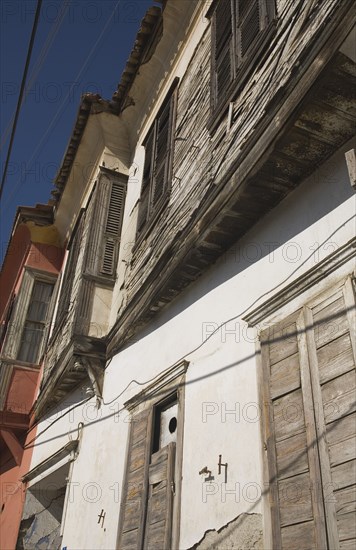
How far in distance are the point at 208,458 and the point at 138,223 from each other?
14.0 ft

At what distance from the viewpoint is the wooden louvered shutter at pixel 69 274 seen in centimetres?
931

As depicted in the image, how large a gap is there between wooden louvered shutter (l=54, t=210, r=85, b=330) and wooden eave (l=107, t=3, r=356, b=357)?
4006mm

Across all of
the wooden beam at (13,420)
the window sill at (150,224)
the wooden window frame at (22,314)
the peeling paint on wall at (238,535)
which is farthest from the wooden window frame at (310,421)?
the wooden window frame at (22,314)

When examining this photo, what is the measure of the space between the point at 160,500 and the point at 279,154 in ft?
9.98

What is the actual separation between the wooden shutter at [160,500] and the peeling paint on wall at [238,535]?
61 centimetres

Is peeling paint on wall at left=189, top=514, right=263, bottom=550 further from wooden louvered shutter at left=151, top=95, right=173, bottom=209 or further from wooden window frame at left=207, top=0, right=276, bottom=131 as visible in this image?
wooden louvered shutter at left=151, top=95, right=173, bottom=209

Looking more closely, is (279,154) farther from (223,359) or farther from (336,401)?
(336,401)

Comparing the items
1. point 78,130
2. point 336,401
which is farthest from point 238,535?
point 78,130

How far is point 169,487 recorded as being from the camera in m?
4.54

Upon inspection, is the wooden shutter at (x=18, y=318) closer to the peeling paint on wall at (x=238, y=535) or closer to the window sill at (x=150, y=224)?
the window sill at (x=150, y=224)

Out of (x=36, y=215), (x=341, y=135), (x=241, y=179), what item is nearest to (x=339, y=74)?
(x=341, y=135)

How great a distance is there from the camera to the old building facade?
333cm

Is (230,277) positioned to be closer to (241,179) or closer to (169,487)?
(241,179)

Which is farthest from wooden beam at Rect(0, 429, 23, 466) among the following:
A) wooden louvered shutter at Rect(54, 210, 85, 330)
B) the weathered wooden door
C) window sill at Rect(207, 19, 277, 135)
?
the weathered wooden door
